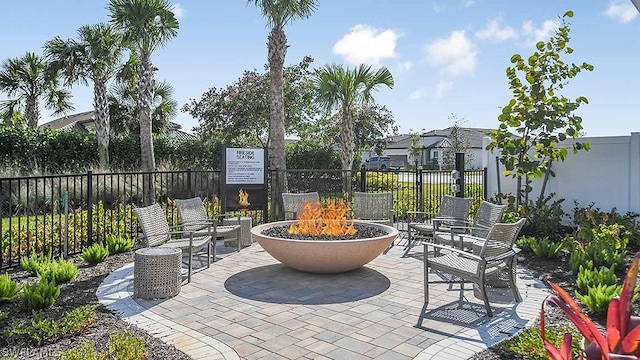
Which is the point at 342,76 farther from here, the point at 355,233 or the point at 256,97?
the point at 355,233

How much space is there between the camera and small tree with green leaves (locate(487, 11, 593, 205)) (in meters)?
8.68

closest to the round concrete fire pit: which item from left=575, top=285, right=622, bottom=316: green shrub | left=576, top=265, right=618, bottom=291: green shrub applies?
left=576, top=265, right=618, bottom=291: green shrub

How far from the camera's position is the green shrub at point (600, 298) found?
4.31m

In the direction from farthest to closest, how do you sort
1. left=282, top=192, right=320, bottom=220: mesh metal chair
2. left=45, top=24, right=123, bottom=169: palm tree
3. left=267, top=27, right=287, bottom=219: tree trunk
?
1. left=45, top=24, right=123, bottom=169: palm tree
2. left=267, top=27, right=287, bottom=219: tree trunk
3. left=282, top=192, right=320, bottom=220: mesh metal chair

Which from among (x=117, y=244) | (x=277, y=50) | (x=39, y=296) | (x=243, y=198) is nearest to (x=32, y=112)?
(x=277, y=50)

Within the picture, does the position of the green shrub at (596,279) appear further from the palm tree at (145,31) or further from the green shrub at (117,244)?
the palm tree at (145,31)

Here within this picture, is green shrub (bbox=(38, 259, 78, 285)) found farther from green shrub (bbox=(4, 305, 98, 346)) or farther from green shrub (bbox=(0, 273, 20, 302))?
green shrub (bbox=(4, 305, 98, 346))

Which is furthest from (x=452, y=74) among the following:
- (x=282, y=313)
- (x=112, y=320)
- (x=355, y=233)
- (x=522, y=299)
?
(x=112, y=320)

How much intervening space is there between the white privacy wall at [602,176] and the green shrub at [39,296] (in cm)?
927

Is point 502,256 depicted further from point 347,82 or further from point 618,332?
point 347,82

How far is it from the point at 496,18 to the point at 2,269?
27.5 feet

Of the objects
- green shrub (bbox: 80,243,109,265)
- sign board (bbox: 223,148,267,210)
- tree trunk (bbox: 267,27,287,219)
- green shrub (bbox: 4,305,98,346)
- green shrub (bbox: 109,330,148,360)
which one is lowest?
green shrub (bbox: 4,305,98,346)

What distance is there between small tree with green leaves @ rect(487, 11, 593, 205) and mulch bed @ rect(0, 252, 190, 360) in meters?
7.41

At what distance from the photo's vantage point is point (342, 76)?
47.4 ft
